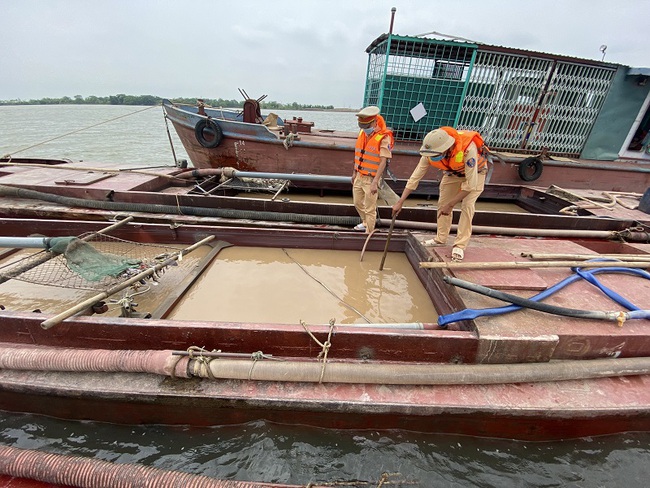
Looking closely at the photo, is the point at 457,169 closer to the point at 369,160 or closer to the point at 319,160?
the point at 369,160

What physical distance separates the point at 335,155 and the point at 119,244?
453 centimetres

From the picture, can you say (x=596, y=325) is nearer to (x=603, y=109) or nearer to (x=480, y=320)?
(x=480, y=320)

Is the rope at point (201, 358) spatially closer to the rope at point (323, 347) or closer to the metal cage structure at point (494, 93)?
the rope at point (323, 347)

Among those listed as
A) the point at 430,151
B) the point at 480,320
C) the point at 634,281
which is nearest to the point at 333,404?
the point at 480,320

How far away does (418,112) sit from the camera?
7.62 m

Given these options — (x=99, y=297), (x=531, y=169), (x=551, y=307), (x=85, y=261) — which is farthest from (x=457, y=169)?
(x=531, y=169)

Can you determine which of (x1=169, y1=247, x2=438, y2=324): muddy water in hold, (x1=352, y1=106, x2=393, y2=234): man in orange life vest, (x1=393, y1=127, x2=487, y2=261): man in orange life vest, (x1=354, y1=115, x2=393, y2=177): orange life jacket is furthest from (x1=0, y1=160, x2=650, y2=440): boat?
(x1=354, y1=115, x2=393, y2=177): orange life jacket

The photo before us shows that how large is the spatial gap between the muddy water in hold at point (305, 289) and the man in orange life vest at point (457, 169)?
61cm

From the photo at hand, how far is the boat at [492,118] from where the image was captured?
688 cm

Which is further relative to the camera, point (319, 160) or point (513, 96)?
point (513, 96)

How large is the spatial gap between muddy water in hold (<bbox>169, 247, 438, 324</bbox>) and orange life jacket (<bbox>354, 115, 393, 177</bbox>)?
3.65 ft

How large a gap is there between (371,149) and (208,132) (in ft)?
15.3

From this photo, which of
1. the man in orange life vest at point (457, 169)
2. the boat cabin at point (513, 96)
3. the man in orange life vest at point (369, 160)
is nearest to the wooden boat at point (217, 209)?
the man in orange life vest at point (369, 160)

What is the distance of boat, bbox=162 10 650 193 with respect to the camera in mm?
6875
